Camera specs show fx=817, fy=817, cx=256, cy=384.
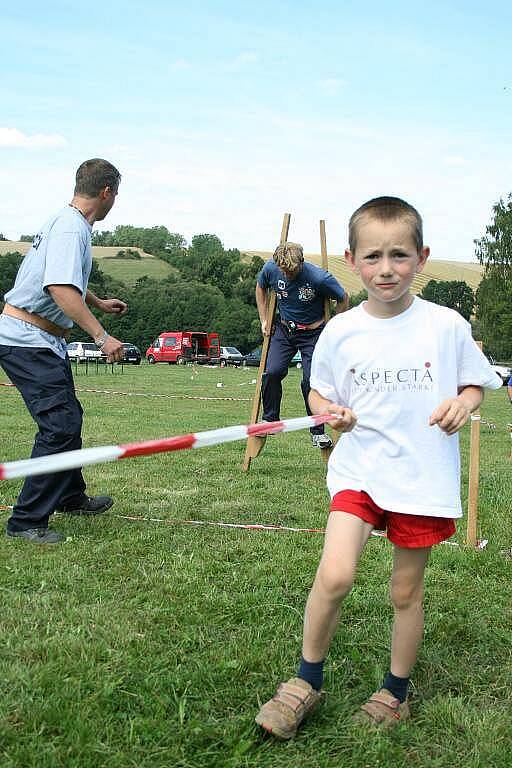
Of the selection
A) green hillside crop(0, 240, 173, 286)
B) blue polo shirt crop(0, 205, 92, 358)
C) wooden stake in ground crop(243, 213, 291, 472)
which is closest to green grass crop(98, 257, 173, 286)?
green hillside crop(0, 240, 173, 286)

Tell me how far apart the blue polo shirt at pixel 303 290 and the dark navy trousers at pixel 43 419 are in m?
A: 3.27

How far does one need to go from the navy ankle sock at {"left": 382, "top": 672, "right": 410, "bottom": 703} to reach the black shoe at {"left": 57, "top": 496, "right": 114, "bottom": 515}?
3.53m

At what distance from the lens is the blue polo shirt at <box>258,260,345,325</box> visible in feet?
26.7

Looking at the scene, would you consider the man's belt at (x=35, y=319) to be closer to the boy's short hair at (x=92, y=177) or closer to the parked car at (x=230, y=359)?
the boy's short hair at (x=92, y=177)

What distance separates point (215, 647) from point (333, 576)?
101 centimetres

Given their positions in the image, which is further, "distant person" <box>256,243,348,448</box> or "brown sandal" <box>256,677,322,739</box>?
"distant person" <box>256,243,348,448</box>

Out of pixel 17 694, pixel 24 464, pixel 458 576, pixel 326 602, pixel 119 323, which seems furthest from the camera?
pixel 119 323

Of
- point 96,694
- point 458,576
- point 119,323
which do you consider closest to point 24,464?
point 96,694

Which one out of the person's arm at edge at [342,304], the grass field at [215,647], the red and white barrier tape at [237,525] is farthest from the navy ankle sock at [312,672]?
the person's arm at edge at [342,304]

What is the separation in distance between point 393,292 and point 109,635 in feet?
6.48

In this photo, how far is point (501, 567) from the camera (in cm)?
486

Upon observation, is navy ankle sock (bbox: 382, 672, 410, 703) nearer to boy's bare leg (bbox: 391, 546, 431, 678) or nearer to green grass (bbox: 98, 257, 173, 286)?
boy's bare leg (bbox: 391, 546, 431, 678)

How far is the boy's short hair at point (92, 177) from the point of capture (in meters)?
5.49

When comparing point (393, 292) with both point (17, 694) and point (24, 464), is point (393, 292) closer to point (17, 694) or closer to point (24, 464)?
point (24, 464)
